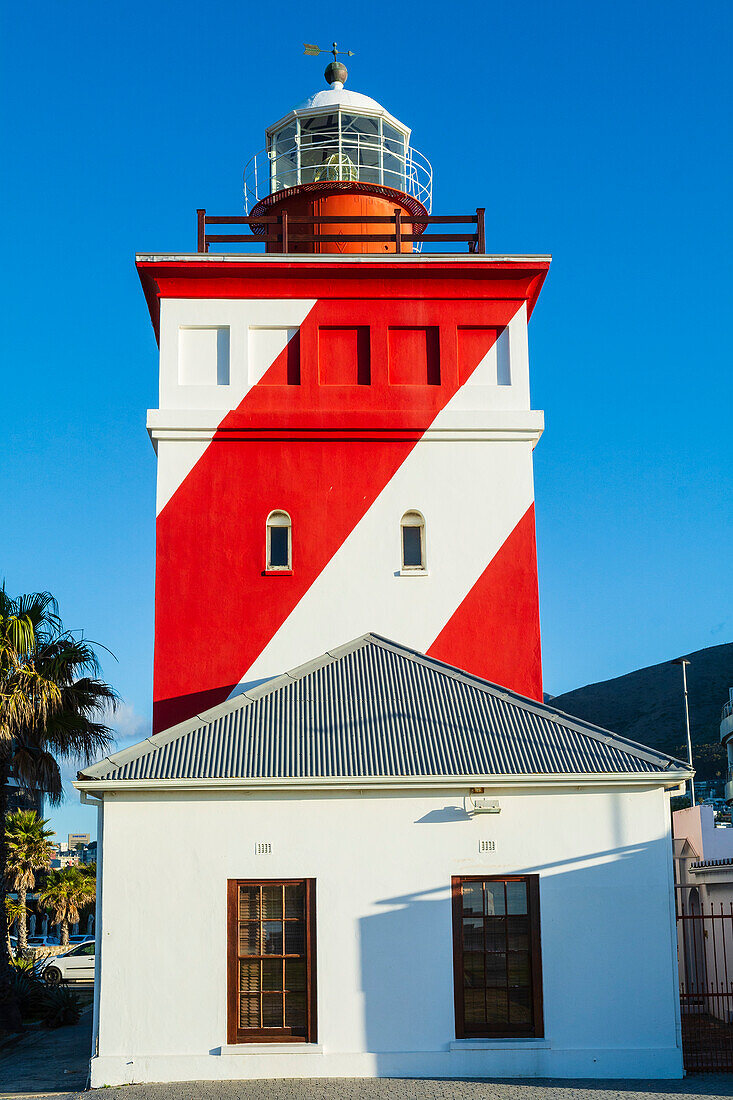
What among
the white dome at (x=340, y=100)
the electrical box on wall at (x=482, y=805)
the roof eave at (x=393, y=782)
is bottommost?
the electrical box on wall at (x=482, y=805)

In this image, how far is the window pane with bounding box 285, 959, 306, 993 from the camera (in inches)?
516

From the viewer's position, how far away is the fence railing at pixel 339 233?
2042cm

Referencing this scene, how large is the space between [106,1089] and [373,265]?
1310cm

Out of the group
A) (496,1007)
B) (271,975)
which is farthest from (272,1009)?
(496,1007)

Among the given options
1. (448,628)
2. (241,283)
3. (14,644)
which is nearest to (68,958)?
(14,644)

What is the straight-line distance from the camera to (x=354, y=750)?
14.0 meters

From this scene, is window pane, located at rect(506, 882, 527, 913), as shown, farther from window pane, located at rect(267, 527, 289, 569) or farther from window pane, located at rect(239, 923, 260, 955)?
window pane, located at rect(267, 527, 289, 569)

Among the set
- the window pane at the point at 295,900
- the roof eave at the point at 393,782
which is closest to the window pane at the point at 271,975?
the window pane at the point at 295,900

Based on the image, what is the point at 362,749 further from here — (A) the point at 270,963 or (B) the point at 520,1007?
(B) the point at 520,1007

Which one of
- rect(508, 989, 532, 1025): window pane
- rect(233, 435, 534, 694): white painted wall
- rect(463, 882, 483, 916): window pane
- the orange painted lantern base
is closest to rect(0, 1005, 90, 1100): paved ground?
rect(463, 882, 483, 916): window pane

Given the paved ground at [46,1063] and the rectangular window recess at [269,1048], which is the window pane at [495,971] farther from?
the paved ground at [46,1063]

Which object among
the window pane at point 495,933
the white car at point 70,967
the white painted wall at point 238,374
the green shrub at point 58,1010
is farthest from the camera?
the white car at point 70,967

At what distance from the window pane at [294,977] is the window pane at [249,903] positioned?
660mm

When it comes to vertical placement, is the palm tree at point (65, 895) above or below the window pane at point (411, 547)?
below
